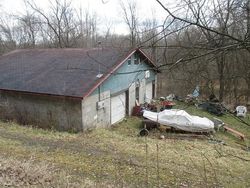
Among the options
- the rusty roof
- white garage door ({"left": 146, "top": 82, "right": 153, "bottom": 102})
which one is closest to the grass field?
the rusty roof

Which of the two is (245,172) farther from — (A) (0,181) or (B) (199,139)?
(A) (0,181)

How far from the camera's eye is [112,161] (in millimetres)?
8961

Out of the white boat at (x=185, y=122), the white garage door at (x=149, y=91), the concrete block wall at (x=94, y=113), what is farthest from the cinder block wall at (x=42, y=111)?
the white garage door at (x=149, y=91)

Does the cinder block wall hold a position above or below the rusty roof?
below

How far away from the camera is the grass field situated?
20.7 feet

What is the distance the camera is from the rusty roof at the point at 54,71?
551 inches

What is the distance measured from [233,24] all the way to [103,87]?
42.1ft

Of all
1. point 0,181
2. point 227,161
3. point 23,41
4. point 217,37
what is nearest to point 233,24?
point 217,37

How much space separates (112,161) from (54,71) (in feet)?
29.8

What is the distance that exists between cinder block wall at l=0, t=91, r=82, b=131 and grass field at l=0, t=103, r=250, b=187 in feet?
3.10

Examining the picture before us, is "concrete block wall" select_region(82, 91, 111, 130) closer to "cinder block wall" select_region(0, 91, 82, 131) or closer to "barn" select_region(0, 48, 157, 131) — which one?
"barn" select_region(0, 48, 157, 131)

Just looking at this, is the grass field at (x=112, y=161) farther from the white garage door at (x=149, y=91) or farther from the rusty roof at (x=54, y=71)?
the white garage door at (x=149, y=91)

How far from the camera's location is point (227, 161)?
10203 millimetres

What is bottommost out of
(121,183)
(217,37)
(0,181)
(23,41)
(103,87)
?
(121,183)
